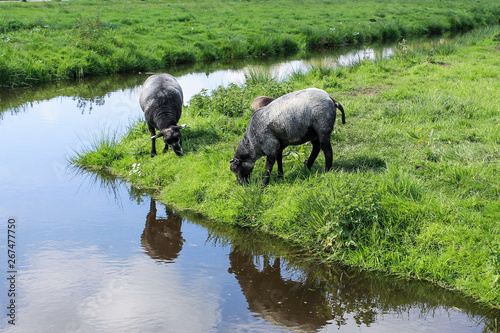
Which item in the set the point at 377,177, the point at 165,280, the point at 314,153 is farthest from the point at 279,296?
the point at 314,153

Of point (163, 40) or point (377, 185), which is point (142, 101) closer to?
point (377, 185)

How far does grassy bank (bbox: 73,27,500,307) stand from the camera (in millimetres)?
5621

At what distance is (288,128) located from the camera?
7.09 metres

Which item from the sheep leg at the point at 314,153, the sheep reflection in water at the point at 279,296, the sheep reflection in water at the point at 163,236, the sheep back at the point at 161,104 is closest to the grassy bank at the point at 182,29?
the sheep back at the point at 161,104

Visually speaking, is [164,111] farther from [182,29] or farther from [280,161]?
[182,29]

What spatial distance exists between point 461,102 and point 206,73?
9759mm

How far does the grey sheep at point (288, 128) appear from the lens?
23.0 ft

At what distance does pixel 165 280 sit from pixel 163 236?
4.21ft

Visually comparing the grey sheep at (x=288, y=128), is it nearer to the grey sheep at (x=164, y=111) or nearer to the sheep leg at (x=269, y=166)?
the sheep leg at (x=269, y=166)

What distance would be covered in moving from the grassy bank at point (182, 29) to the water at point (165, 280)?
349 inches

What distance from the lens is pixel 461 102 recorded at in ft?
32.6

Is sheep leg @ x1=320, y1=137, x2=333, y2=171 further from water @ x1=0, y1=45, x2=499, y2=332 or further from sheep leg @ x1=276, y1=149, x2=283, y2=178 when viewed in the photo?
water @ x1=0, y1=45, x2=499, y2=332

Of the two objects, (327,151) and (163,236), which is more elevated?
(327,151)

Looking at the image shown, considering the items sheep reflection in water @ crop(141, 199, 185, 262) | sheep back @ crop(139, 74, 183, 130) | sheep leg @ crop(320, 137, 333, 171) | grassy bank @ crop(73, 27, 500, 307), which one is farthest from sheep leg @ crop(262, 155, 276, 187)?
sheep back @ crop(139, 74, 183, 130)
